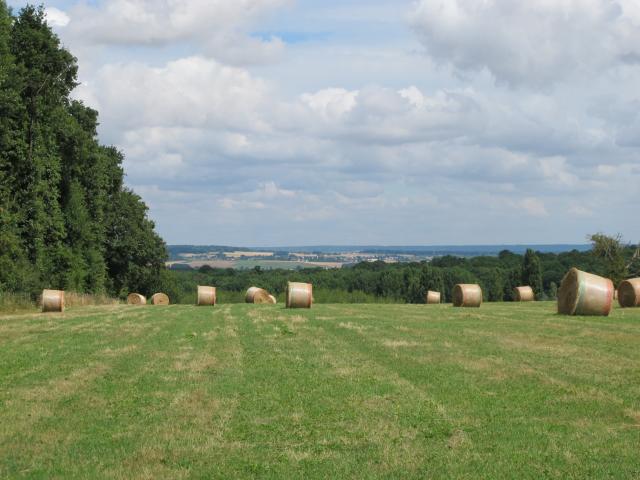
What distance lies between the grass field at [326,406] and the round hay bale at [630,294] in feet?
47.8

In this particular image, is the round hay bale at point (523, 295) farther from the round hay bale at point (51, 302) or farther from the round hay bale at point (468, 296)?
the round hay bale at point (51, 302)

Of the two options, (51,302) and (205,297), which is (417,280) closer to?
(205,297)

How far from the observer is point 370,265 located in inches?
6900

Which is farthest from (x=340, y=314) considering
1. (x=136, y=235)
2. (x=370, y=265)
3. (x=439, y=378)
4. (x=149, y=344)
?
(x=370, y=265)

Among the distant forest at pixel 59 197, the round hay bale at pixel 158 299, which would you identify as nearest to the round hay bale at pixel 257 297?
the round hay bale at pixel 158 299

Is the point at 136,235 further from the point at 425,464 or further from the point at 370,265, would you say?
the point at 370,265

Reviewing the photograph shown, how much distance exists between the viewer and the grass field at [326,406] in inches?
377

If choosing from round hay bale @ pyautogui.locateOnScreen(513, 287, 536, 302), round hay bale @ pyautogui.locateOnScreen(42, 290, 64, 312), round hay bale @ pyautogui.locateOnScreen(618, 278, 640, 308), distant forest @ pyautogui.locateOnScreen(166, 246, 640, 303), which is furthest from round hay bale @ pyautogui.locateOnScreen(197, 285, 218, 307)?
distant forest @ pyautogui.locateOnScreen(166, 246, 640, 303)

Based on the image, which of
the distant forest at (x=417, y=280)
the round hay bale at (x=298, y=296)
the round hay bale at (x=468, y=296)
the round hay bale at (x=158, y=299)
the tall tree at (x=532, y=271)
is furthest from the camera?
the distant forest at (x=417, y=280)

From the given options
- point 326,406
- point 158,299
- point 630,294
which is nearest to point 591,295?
point 630,294

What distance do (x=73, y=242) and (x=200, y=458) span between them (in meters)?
55.9

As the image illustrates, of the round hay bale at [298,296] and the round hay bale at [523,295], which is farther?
the round hay bale at [523,295]

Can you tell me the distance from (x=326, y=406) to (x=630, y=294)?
28.3 m

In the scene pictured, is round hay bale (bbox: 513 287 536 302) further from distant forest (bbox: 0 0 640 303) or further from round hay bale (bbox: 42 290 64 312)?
round hay bale (bbox: 42 290 64 312)
